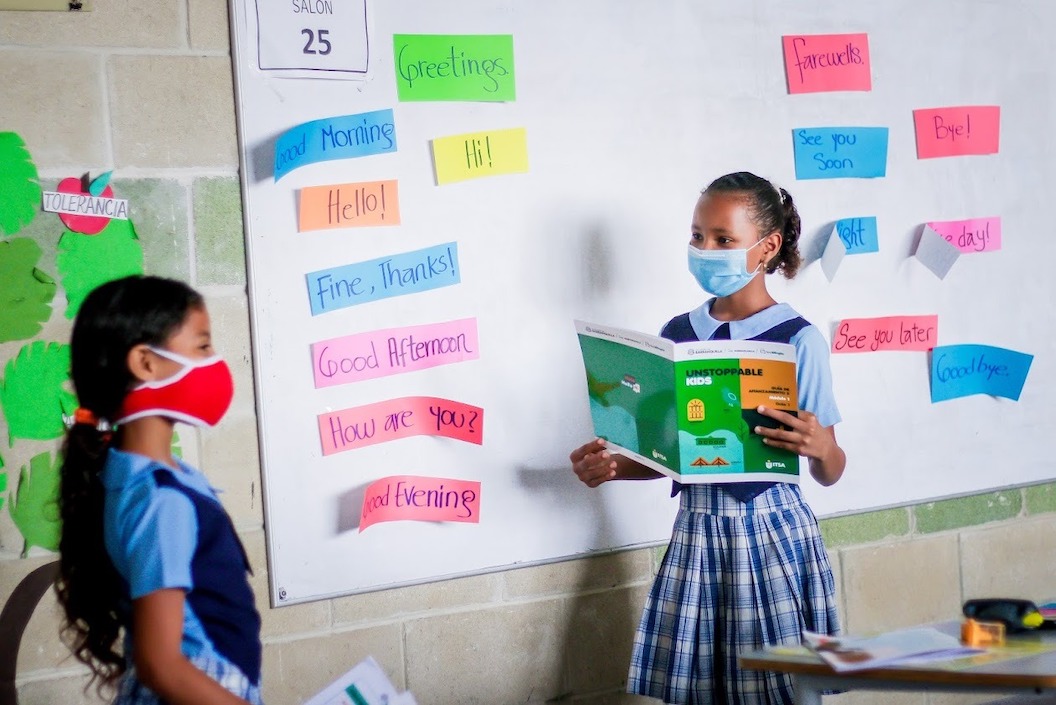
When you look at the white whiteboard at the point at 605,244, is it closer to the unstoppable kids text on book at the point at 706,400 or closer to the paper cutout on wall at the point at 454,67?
the paper cutout on wall at the point at 454,67

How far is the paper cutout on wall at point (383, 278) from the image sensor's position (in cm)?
201

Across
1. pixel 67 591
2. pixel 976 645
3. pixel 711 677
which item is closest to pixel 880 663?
pixel 976 645

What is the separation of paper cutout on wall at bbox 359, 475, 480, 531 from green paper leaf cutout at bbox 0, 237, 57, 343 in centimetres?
65

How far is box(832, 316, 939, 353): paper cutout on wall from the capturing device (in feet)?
8.09

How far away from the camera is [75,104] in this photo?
73.4 inches

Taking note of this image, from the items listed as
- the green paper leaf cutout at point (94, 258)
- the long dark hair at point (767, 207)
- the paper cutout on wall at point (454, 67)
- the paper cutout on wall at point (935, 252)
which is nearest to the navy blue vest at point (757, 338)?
the long dark hair at point (767, 207)

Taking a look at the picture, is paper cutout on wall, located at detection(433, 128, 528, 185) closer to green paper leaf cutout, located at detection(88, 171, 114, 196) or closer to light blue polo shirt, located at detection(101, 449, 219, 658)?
green paper leaf cutout, located at detection(88, 171, 114, 196)

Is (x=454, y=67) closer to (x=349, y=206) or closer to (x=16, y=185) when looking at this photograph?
(x=349, y=206)

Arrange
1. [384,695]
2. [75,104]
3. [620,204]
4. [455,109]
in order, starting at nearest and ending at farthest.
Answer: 1. [384,695]
2. [75,104]
3. [455,109]
4. [620,204]

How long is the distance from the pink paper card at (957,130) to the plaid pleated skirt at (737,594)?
3.43ft

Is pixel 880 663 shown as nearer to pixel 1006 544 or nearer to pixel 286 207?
pixel 286 207

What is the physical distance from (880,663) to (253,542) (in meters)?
1.14

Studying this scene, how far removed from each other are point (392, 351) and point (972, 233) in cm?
143

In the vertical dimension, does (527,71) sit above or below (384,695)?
above
